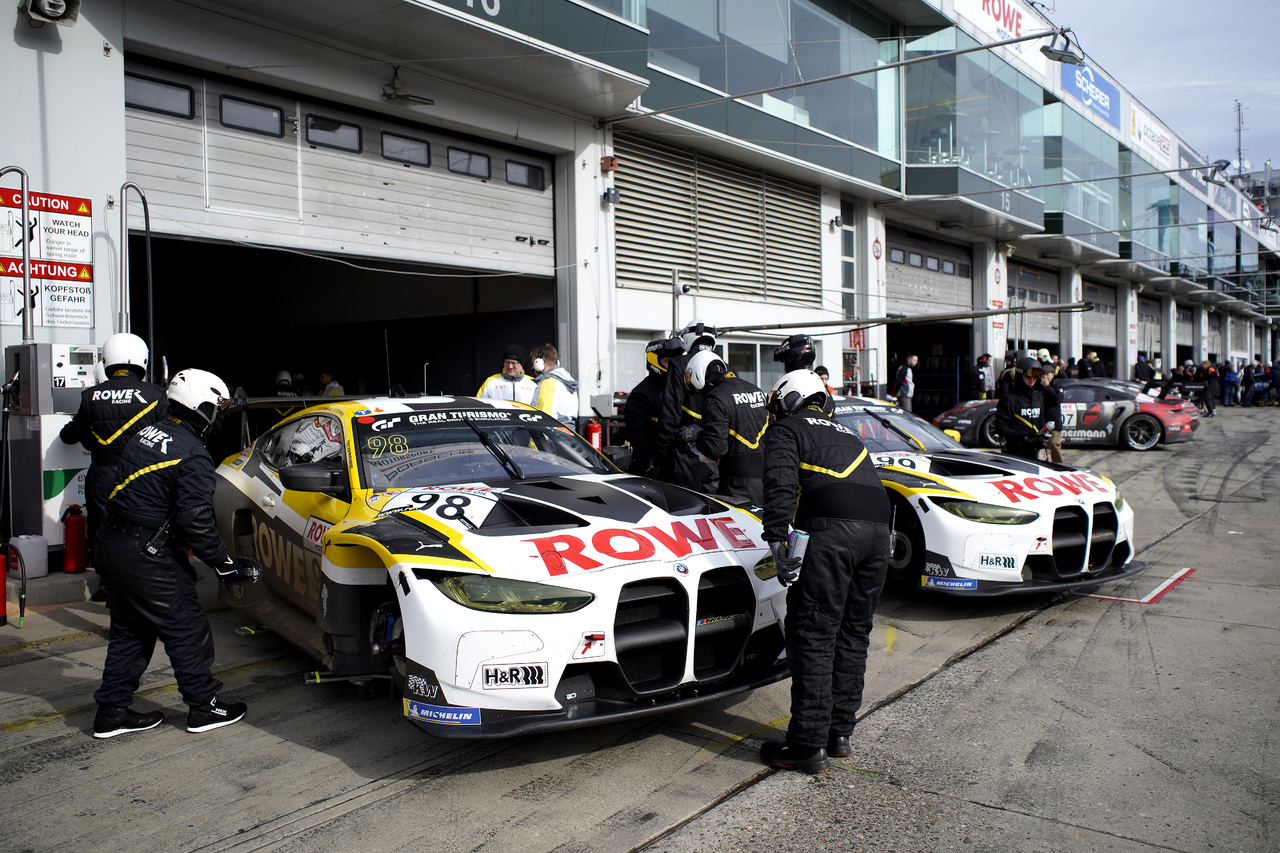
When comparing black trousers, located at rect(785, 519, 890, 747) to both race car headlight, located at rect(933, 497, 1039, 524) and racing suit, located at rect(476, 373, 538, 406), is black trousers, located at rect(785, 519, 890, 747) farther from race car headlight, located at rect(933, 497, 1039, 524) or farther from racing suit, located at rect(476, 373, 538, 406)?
racing suit, located at rect(476, 373, 538, 406)

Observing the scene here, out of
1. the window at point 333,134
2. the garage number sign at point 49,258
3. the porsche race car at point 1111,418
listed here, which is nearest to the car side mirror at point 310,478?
the garage number sign at point 49,258

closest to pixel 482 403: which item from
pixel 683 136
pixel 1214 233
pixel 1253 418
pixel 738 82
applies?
pixel 683 136

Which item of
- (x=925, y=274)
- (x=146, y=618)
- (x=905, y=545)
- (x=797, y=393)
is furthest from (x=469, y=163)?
(x=925, y=274)

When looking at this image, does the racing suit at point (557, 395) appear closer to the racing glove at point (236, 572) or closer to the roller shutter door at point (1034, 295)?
the racing glove at point (236, 572)

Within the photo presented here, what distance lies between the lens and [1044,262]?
29.7 metres

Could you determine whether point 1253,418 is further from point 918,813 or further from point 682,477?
point 918,813

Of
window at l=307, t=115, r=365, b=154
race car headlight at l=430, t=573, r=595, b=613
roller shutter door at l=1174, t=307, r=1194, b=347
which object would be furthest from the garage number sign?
roller shutter door at l=1174, t=307, r=1194, b=347

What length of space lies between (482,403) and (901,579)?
322cm

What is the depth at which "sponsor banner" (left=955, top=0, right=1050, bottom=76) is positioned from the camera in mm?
21141

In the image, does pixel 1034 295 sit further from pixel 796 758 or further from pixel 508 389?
pixel 796 758

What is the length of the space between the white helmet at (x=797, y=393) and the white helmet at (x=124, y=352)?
3.37 metres

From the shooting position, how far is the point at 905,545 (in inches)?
247

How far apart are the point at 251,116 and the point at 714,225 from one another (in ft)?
26.8

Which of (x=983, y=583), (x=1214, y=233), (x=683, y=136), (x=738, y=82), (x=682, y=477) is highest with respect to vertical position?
(x=1214, y=233)
